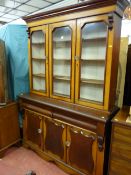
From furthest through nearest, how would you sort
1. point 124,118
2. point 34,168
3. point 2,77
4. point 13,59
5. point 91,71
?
point 13,59 → point 2,77 → point 34,168 → point 91,71 → point 124,118

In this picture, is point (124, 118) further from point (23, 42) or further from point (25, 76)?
point (23, 42)

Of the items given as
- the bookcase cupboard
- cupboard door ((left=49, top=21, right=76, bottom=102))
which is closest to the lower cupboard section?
A: the bookcase cupboard

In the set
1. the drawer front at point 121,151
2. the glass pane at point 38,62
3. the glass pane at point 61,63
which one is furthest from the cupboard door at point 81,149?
the glass pane at point 38,62

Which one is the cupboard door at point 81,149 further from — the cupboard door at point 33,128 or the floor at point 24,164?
the cupboard door at point 33,128

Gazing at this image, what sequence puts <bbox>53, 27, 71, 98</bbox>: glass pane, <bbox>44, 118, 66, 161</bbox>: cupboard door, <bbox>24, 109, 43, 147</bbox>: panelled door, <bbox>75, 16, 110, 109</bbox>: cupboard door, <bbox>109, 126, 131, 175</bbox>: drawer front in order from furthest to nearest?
<bbox>24, 109, 43, 147</bbox>: panelled door
<bbox>53, 27, 71, 98</bbox>: glass pane
<bbox>44, 118, 66, 161</bbox>: cupboard door
<bbox>75, 16, 110, 109</bbox>: cupboard door
<bbox>109, 126, 131, 175</bbox>: drawer front

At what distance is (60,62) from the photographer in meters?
2.42

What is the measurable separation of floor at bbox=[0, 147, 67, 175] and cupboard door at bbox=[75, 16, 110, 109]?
1070 mm

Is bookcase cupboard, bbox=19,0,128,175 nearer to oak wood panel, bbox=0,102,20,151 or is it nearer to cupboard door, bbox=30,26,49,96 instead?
cupboard door, bbox=30,26,49,96

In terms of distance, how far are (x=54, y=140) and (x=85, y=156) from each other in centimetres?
53

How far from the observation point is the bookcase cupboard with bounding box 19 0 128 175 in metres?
1.76

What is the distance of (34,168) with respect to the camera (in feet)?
7.52

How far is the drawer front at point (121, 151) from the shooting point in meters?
1.63

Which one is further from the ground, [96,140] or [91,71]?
[91,71]

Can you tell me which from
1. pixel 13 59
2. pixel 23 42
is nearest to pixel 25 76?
pixel 13 59
